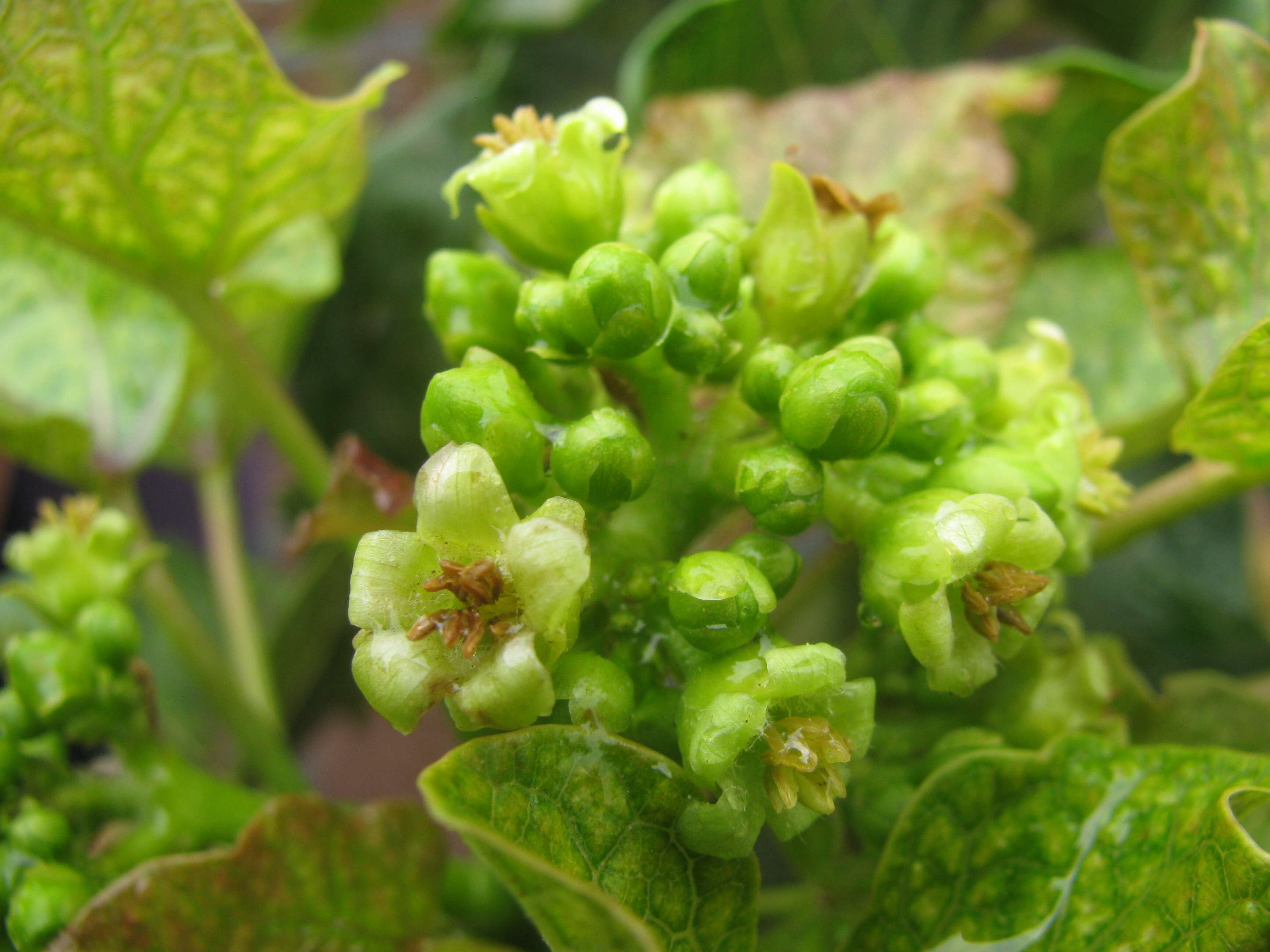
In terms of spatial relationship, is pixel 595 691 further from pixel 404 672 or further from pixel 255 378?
pixel 255 378

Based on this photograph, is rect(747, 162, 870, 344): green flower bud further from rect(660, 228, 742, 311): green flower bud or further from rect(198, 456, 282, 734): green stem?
rect(198, 456, 282, 734): green stem

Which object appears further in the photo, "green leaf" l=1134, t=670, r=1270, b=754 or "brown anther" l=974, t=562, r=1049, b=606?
"green leaf" l=1134, t=670, r=1270, b=754

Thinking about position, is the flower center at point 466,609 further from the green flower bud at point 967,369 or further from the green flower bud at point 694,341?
the green flower bud at point 967,369

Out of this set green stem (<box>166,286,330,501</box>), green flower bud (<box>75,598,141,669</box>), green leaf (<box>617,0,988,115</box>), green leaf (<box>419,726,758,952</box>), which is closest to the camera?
green leaf (<box>419,726,758,952</box>)

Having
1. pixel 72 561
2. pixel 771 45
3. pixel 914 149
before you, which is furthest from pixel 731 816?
pixel 771 45

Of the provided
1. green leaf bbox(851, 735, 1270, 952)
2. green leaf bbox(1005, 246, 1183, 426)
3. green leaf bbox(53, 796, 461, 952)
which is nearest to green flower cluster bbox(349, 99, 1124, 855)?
green leaf bbox(851, 735, 1270, 952)

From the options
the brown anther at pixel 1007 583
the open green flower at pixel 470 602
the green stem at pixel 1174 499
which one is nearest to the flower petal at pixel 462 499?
the open green flower at pixel 470 602

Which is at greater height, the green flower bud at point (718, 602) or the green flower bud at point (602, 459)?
the green flower bud at point (602, 459)
